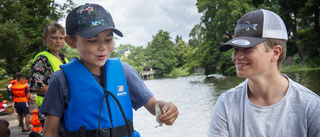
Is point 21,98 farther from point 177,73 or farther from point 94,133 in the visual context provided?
point 177,73

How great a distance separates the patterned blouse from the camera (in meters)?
3.51

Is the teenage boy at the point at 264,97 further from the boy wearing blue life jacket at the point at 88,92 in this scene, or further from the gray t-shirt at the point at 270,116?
the boy wearing blue life jacket at the point at 88,92

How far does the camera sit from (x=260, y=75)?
6.86 feet

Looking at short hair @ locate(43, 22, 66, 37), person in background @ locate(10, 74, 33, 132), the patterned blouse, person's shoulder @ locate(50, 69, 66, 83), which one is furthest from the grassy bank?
person's shoulder @ locate(50, 69, 66, 83)

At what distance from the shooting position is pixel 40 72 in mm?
3562

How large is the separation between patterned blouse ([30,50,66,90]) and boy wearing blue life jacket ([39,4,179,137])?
4.91 feet

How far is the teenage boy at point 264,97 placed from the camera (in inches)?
76.0

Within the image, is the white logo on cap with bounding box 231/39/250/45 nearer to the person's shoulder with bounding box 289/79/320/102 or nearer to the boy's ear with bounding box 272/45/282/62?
the boy's ear with bounding box 272/45/282/62

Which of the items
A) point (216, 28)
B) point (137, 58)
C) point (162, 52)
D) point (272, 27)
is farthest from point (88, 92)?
point (137, 58)

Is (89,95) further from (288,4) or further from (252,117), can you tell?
(288,4)

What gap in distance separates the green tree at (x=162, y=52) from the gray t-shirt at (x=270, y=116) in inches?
3248

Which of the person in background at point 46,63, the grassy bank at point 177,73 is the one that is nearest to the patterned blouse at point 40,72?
the person in background at point 46,63

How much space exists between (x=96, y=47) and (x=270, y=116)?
135cm

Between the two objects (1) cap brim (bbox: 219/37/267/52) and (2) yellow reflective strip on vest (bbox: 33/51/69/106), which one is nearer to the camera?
(1) cap brim (bbox: 219/37/267/52)
